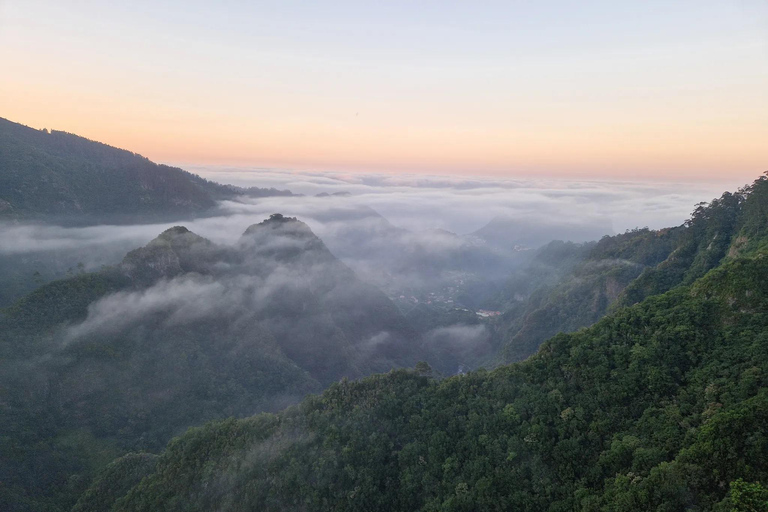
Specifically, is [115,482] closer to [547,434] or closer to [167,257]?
[547,434]

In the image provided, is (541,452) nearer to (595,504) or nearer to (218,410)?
(595,504)

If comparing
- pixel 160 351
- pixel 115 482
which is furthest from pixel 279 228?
pixel 115 482

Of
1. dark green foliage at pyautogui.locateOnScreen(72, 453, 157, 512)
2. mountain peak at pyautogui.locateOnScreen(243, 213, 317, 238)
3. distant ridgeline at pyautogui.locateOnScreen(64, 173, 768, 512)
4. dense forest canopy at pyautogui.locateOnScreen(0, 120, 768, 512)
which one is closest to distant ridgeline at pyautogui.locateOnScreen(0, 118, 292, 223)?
dense forest canopy at pyautogui.locateOnScreen(0, 120, 768, 512)

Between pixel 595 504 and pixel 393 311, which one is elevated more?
pixel 595 504

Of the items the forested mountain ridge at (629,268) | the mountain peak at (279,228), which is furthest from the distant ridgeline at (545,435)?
the mountain peak at (279,228)

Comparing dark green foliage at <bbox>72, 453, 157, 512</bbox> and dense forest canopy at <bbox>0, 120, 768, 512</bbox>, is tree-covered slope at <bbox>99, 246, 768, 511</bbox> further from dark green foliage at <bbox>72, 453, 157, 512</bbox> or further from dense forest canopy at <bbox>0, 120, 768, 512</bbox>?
dark green foliage at <bbox>72, 453, 157, 512</bbox>

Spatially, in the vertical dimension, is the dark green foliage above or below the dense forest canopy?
below

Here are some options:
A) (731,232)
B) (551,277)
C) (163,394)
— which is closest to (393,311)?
(551,277)
